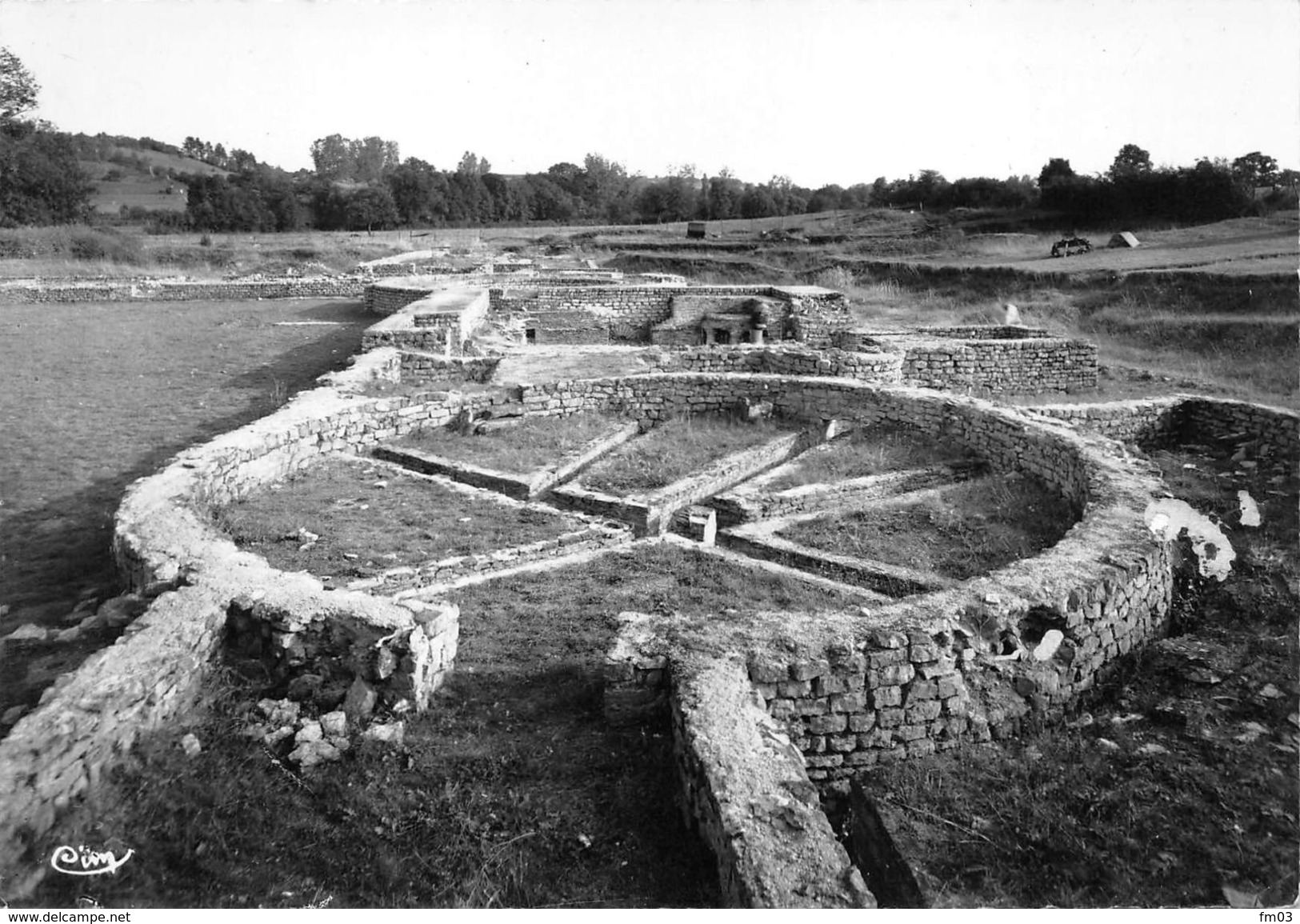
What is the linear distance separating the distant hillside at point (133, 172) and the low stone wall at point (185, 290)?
28.7 m

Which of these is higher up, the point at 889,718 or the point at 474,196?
the point at 474,196

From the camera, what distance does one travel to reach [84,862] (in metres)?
3.41

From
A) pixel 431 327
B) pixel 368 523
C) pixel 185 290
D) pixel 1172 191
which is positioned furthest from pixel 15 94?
pixel 1172 191

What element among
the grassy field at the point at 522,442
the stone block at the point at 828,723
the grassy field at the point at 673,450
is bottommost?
the grassy field at the point at 673,450

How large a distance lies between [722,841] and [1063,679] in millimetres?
2611

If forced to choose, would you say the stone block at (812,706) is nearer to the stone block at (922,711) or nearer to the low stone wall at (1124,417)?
the stone block at (922,711)

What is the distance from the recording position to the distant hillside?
53.0 m

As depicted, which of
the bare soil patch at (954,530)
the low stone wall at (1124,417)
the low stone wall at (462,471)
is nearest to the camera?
the bare soil patch at (954,530)

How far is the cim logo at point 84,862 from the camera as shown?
3359 millimetres

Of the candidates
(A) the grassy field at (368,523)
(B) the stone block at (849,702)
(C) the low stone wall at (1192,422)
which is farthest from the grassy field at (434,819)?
(C) the low stone wall at (1192,422)

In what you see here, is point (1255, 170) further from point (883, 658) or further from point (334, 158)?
point (334, 158)

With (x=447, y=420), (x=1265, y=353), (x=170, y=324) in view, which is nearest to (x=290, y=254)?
(x=170, y=324)

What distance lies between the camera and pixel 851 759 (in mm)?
4367

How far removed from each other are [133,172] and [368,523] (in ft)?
220
